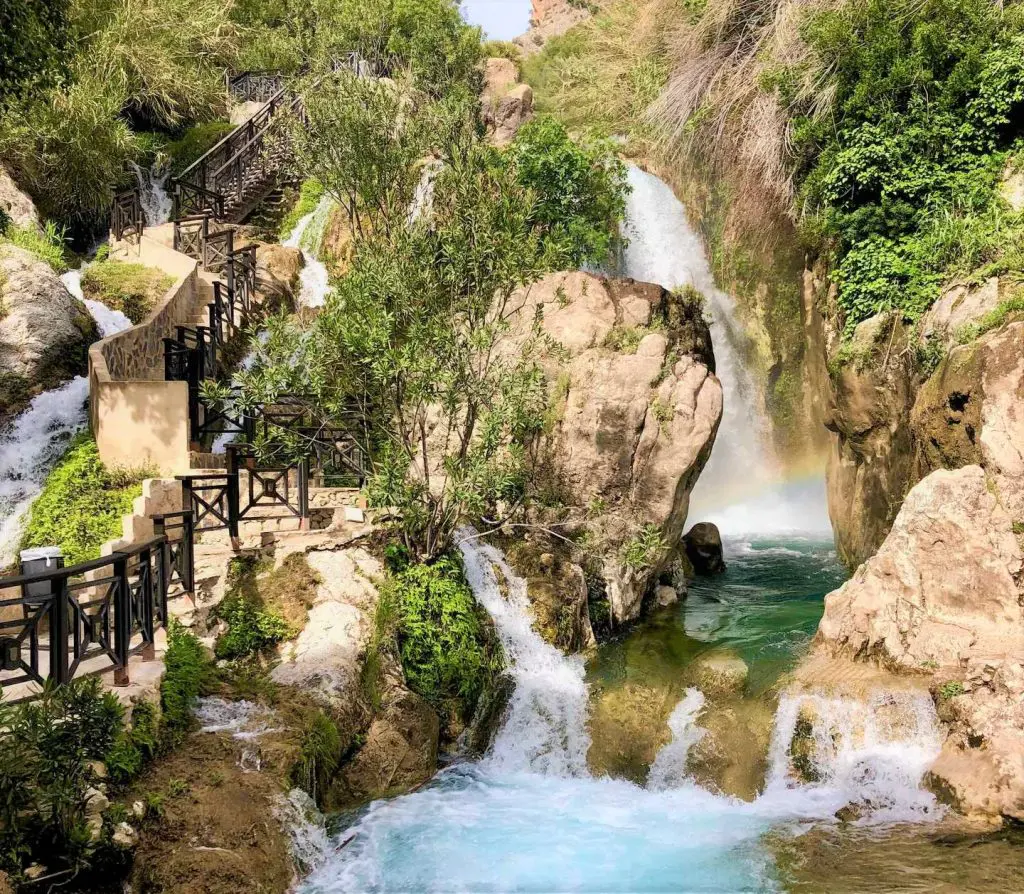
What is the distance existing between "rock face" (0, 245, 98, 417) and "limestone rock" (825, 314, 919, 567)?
47.7 ft

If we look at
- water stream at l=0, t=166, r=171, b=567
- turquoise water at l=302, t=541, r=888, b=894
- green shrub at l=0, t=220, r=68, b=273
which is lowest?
turquoise water at l=302, t=541, r=888, b=894

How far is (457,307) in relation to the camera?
11188mm

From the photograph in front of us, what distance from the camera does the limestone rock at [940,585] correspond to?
9.58 meters

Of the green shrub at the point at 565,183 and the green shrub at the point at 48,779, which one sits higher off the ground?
the green shrub at the point at 565,183

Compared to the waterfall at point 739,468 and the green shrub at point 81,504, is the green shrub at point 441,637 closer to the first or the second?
the green shrub at point 81,504

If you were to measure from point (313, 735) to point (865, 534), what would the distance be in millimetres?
10462

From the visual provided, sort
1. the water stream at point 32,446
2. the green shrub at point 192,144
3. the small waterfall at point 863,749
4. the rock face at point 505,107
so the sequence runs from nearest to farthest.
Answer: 1. the small waterfall at point 863,749
2. the water stream at point 32,446
3. the green shrub at point 192,144
4. the rock face at point 505,107

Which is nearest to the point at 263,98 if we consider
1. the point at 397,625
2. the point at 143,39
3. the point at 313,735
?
the point at 143,39

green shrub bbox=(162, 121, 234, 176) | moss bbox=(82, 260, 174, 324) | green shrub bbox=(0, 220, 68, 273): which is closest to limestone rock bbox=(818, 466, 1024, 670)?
moss bbox=(82, 260, 174, 324)

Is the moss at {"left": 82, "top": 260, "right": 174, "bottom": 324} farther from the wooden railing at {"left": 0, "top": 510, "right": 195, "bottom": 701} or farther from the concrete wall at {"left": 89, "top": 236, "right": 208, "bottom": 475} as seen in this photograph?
the wooden railing at {"left": 0, "top": 510, "right": 195, "bottom": 701}

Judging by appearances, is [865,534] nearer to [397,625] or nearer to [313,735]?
[397,625]

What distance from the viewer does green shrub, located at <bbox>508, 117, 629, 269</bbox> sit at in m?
19.3

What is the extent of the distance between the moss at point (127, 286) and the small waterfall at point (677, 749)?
14.2m

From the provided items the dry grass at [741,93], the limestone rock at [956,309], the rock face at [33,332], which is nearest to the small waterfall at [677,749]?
the limestone rock at [956,309]
